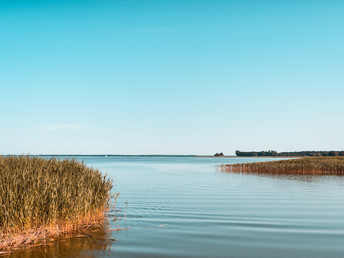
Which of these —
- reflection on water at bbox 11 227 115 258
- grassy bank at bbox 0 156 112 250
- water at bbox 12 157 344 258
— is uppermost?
grassy bank at bbox 0 156 112 250

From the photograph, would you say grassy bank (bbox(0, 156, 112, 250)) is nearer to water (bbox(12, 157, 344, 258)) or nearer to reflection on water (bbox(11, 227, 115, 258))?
reflection on water (bbox(11, 227, 115, 258))

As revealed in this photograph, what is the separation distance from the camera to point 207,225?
14.3m

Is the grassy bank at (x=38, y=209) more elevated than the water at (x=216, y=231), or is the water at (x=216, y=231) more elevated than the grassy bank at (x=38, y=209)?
the grassy bank at (x=38, y=209)

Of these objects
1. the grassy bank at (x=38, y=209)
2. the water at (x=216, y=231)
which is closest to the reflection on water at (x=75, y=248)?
the water at (x=216, y=231)

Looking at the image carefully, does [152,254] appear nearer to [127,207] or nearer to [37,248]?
[37,248]

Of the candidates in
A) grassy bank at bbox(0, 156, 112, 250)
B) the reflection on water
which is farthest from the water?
grassy bank at bbox(0, 156, 112, 250)

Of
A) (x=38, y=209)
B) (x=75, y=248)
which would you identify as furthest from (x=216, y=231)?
(x=38, y=209)

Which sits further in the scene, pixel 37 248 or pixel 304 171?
pixel 304 171

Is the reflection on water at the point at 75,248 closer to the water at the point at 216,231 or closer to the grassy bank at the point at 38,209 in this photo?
the water at the point at 216,231

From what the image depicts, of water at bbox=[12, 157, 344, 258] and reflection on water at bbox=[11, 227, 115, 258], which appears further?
water at bbox=[12, 157, 344, 258]

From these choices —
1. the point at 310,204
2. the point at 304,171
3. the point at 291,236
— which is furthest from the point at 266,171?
the point at 291,236

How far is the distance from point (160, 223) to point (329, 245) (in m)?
6.97

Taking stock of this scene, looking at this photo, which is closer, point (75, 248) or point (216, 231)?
point (75, 248)

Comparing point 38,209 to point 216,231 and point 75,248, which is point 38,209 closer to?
point 75,248
